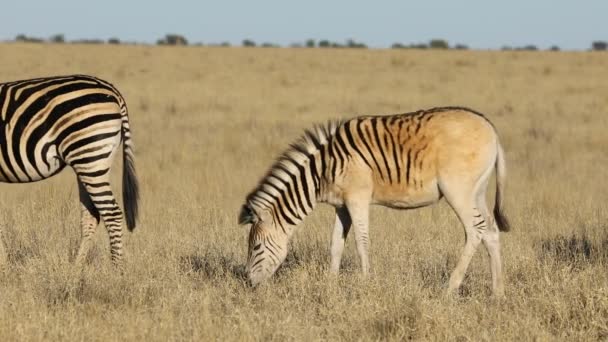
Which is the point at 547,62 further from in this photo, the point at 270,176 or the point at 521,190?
the point at 270,176

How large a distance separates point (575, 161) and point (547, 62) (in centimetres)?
2478

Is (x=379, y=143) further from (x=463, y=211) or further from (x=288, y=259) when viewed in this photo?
(x=288, y=259)

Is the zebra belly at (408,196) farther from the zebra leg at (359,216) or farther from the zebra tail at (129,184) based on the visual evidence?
the zebra tail at (129,184)

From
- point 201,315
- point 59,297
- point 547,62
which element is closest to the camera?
point 201,315

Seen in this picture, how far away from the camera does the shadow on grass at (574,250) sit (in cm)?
774

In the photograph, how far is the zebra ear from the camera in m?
7.24

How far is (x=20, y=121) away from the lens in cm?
780

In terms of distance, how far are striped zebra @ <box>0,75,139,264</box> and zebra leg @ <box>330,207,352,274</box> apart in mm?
1878

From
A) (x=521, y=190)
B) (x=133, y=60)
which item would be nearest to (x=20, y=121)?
(x=521, y=190)

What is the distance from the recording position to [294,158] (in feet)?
24.1

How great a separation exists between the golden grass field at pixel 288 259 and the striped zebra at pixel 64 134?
2.09ft

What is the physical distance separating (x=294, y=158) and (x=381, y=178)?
Result: 27.6 inches

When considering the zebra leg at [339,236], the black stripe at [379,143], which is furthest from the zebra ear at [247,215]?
the black stripe at [379,143]

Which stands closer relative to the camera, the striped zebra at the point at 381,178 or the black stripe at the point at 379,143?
the striped zebra at the point at 381,178
